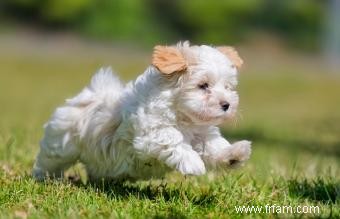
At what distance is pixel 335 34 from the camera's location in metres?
38.8

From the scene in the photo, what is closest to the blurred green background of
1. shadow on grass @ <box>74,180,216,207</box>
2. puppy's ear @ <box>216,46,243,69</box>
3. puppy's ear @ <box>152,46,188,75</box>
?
shadow on grass @ <box>74,180,216,207</box>

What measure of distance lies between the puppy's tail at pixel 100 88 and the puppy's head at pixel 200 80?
2.81 feet

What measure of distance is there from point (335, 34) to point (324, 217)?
3457 cm

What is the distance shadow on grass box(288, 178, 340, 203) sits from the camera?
6.24 metres

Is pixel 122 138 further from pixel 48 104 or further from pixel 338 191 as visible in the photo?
pixel 48 104

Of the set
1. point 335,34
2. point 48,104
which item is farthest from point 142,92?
point 335,34

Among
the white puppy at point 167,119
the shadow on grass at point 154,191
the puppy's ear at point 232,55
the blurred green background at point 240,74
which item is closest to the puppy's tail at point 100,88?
the white puppy at point 167,119

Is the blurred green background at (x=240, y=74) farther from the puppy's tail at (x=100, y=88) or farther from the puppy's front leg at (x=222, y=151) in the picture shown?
the puppy's tail at (x=100, y=88)

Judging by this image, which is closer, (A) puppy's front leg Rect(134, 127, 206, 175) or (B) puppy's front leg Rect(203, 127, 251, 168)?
(A) puppy's front leg Rect(134, 127, 206, 175)

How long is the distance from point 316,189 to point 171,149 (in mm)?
1465

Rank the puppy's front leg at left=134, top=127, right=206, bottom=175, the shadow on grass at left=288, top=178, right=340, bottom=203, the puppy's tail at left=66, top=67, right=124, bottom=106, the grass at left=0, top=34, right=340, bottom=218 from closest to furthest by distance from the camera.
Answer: the grass at left=0, top=34, right=340, bottom=218 → the puppy's front leg at left=134, top=127, right=206, bottom=175 → the shadow on grass at left=288, top=178, right=340, bottom=203 → the puppy's tail at left=66, top=67, right=124, bottom=106

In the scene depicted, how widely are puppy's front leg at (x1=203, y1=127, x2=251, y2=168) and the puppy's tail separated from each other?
3.34 feet

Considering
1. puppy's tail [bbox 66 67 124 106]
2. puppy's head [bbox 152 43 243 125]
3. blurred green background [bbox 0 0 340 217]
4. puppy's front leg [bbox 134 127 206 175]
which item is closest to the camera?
puppy's front leg [bbox 134 127 206 175]

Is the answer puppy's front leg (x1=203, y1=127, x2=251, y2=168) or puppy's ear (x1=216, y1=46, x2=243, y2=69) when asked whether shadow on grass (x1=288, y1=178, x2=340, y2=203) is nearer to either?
puppy's front leg (x1=203, y1=127, x2=251, y2=168)
